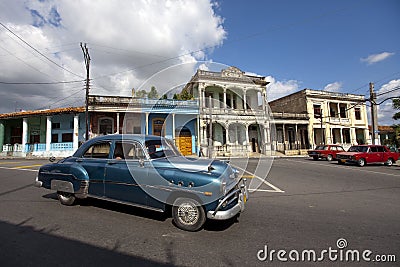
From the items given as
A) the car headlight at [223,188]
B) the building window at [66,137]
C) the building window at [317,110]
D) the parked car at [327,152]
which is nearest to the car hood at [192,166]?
the car headlight at [223,188]

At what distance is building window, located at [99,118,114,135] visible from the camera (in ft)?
72.3

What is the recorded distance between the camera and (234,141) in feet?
86.4

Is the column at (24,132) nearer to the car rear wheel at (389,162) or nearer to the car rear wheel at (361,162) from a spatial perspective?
the car rear wheel at (361,162)

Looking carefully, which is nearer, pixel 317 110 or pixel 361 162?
pixel 361 162

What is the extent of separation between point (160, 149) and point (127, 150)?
2.22 feet

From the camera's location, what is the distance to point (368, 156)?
1502 centimetres

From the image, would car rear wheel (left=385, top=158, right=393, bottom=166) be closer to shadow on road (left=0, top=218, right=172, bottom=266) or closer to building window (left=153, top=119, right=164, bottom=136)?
shadow on road (left=0, top=218, right=172, bottom=266)

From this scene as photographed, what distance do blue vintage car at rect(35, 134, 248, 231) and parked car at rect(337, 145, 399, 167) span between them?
14817mm

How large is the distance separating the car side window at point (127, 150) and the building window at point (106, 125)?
1962 cm

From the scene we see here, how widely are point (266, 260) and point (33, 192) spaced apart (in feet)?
22.6

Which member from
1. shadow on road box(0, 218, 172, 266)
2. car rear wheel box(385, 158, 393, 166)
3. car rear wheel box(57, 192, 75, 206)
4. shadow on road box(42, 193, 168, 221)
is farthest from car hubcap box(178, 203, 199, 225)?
car rear wheel box(385, 158, 393, 166)

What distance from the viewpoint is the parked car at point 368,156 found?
14.9 metres

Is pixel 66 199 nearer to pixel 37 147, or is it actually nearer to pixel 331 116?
pixel 37 147

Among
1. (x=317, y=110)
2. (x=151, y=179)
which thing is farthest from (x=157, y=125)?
(x=317, y=110)
